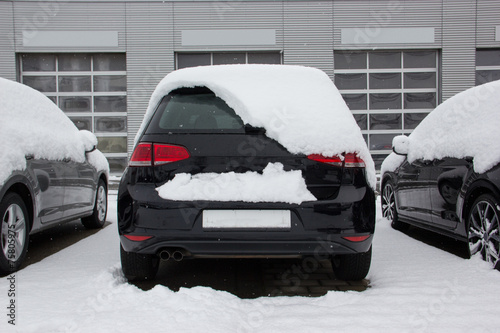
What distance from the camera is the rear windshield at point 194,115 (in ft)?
9.22

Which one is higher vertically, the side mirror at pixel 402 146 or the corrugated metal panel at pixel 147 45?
the corrugated metal panel at pixel 147 45

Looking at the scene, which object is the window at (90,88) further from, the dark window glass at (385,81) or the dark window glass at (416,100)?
the dark window glass at (416,100)

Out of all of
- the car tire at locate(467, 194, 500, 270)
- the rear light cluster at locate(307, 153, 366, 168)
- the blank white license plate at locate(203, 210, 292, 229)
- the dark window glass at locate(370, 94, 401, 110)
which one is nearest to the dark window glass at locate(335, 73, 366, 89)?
the dark window glass at locate(370, 94, 401, 110)

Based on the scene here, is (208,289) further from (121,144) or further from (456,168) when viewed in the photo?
(121,144)

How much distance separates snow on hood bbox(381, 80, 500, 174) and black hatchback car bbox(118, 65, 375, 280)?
3.97ft

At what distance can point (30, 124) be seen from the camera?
3.92m

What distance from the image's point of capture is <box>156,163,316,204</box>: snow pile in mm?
2682

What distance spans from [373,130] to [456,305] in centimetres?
1167

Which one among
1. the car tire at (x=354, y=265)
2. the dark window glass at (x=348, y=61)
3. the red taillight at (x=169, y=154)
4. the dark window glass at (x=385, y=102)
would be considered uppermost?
the dark window glass at (x=348, y=61)

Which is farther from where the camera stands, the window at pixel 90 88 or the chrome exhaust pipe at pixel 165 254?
the window at pixel 90 88

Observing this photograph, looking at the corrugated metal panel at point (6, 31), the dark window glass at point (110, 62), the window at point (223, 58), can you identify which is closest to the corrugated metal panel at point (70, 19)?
the corrugated metal panel at point (6, 31)

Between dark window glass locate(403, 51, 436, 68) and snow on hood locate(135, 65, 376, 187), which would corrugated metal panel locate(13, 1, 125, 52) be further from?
snow on hood locate(135, 65, 376, 187)

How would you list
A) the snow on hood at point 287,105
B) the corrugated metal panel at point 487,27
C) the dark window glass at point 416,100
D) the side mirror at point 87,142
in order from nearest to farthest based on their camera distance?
the snow on hood at point 287,105, the side mirror at point 87,142, the corrugated metal panel at point 487,27, the dark window glass at point 416,100

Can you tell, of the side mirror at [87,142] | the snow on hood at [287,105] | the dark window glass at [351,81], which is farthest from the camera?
the dark window glass at [351,81]
